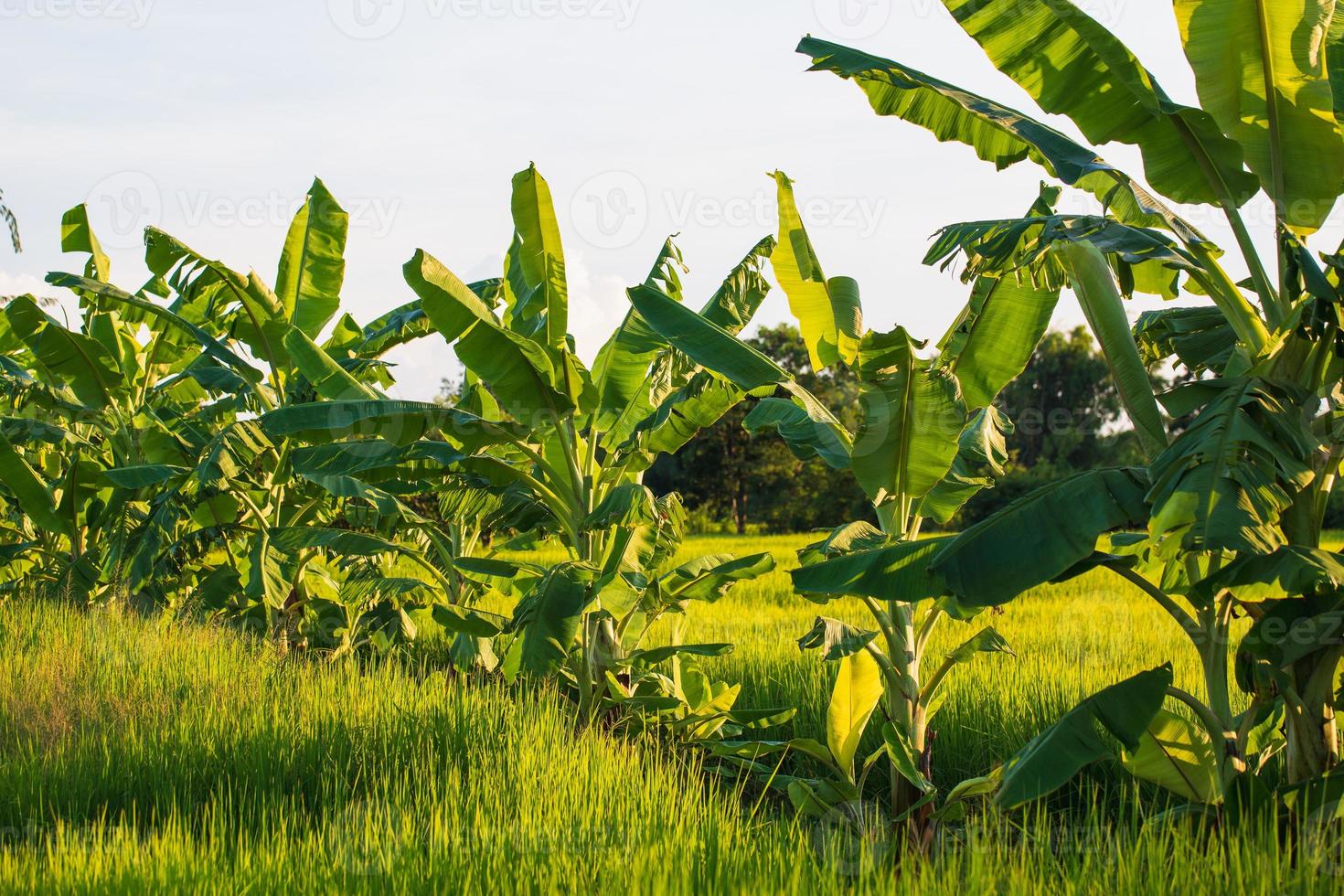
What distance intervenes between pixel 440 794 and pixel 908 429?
2.10 metres

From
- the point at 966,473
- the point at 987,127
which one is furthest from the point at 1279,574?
the point at 987,127

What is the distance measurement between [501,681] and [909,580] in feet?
11.3

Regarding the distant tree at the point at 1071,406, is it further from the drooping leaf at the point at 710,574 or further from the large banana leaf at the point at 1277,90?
the large banana leaf at the point at 1277,90

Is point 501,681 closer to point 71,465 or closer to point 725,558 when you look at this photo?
point 725,558

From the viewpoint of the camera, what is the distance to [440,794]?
3.70 metres

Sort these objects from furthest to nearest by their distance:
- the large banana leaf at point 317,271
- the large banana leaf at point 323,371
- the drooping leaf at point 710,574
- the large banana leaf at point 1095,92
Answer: the large banana leaf at point 317,271 → the large banana leaf at point 323,371 → the drooping leaf at point 710,574 → the large banana leaf at point 1095,92

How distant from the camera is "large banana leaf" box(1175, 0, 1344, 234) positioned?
3137 mm

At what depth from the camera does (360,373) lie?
23.0 ft

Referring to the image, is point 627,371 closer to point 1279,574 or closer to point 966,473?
point 966,473

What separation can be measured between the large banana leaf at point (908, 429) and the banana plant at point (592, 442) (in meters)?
0.91

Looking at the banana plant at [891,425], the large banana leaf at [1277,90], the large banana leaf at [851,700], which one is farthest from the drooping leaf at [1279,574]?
the large banana leaf at [851,700]

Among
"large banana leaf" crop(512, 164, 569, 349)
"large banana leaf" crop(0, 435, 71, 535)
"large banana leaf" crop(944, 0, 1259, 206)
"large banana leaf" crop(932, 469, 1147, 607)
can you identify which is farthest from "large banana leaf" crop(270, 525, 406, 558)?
"large banana leaf" crop(944, 0, 1259, 206)

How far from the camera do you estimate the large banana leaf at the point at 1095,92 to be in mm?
3309

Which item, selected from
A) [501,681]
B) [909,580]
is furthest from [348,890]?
[501,681]
